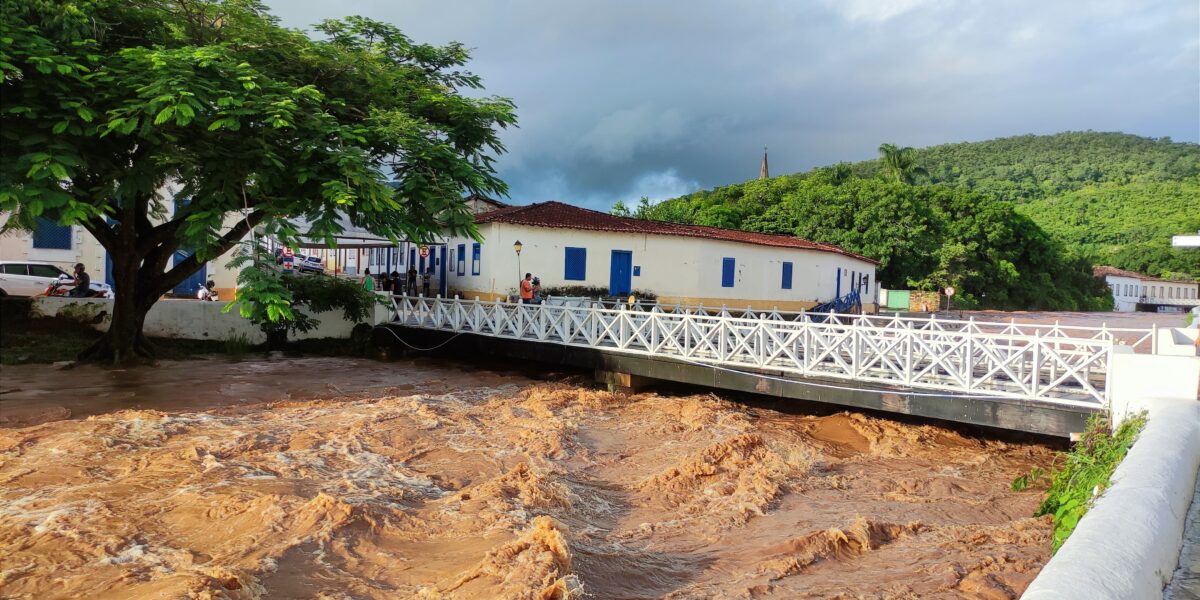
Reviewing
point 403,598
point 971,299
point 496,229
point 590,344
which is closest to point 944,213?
point 971,299

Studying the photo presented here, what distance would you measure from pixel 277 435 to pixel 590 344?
6.58 meters

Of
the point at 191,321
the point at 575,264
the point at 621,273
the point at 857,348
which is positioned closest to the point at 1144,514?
the point at 857,348

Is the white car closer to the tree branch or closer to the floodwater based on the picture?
the tree branch

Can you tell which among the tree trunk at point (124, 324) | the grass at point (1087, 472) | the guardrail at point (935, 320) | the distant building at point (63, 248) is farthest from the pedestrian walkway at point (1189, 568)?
the distant building at point (63, 248)

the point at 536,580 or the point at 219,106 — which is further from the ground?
the point at 219,106

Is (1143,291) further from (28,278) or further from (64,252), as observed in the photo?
(28,278)

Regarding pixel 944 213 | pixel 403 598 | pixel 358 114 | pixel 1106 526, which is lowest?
pixel 403 598

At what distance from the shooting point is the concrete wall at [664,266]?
2159cm

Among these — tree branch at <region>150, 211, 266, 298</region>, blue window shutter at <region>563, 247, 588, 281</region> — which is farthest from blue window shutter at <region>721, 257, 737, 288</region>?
tree branch at <region>150, 211, 266, 298</region>

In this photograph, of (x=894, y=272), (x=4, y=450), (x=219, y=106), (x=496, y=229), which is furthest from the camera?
(x=894, y=272)

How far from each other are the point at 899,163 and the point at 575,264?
42.0 meters

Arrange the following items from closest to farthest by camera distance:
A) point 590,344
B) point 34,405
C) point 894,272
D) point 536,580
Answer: point 536,580 → point 34,405 → point 590,344 → point 894,272

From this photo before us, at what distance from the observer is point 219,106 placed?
1108 cm

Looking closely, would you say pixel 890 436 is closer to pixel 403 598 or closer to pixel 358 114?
pixel 403 598
